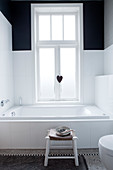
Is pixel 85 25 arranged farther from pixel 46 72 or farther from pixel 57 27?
pixel 46 72

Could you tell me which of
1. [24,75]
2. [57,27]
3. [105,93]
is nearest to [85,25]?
Answer: [57,27]

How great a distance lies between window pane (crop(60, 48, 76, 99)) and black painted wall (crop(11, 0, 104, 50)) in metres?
0.40

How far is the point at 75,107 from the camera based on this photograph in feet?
10.0

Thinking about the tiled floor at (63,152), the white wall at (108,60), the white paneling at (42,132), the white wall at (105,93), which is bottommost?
the tiled floor at (63,152)

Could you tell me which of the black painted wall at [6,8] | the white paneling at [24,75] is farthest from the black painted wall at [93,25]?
the black painted wall at [6,8]

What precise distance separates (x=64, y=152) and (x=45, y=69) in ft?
6.05

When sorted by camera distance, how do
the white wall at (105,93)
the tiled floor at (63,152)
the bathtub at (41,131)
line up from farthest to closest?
the white wall at (105,93)
the bathtub at (41,131)
the tiled floor at (63,152)

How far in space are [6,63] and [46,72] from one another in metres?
0.93

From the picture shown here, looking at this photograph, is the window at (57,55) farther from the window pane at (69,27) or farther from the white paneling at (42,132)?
the white paneling at (42,132)

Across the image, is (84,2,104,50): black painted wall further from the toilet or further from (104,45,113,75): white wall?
the toilet

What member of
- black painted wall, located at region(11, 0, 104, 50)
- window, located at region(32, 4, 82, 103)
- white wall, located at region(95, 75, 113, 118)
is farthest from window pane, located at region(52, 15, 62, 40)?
white wall, located at region(95, 75, 113, 118)

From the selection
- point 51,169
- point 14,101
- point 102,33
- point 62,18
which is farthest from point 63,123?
point 62,18

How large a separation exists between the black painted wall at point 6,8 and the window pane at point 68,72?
1.33 meters

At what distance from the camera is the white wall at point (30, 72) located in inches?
124
